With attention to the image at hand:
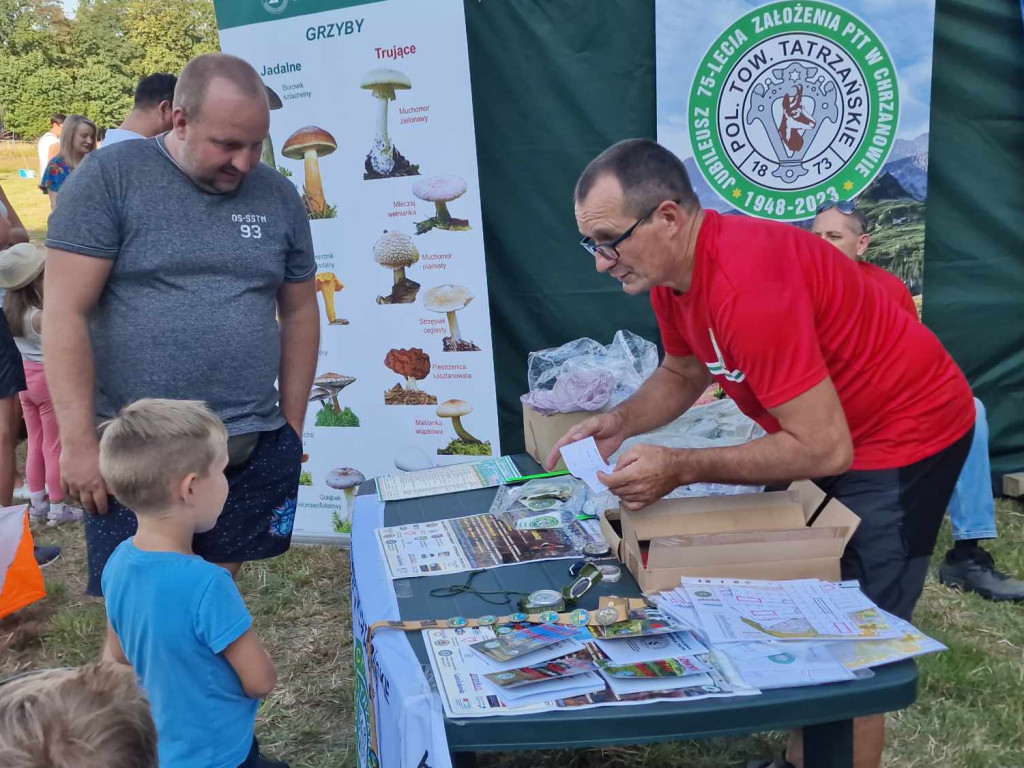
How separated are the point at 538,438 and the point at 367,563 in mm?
1005

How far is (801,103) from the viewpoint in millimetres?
3529

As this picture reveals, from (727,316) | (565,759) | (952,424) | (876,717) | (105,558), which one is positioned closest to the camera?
(727,316)

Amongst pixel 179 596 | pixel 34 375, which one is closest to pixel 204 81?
pixel 179 596

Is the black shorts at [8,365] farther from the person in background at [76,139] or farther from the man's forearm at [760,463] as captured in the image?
the man's forearm at [760,463]

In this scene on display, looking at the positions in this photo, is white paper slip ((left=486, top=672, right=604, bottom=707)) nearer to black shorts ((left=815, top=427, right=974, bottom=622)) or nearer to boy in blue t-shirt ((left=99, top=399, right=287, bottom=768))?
boy in blue t-shirt ((left=99, top=399, right=287, bottom=768))

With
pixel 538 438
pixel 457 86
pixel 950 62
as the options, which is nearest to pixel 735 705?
pixel 538 438

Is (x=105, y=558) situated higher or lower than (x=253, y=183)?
lower

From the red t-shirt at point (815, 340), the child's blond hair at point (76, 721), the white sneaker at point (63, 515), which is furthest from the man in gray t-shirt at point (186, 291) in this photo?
the white sneaker at point (63, 515)

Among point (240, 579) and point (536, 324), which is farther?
point (536, 324)

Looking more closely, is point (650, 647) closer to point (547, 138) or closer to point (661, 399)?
point (661, 399)

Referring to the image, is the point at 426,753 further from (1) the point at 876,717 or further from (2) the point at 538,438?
(2) the point at 538,438

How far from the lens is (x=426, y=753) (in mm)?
1267

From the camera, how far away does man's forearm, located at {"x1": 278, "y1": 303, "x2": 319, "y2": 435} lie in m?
2.39

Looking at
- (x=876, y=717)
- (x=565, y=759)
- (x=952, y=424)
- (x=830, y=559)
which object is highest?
(x=952, y=424)
